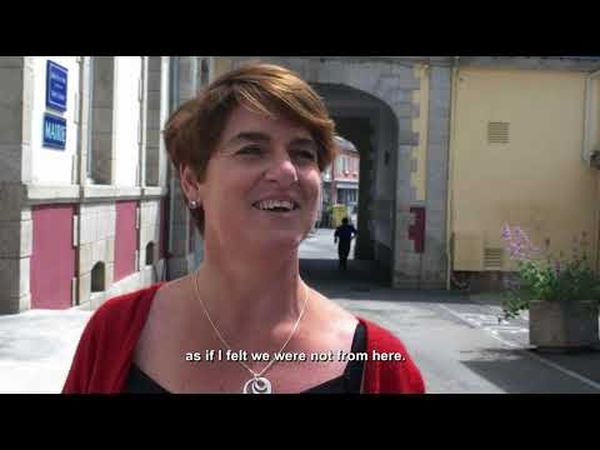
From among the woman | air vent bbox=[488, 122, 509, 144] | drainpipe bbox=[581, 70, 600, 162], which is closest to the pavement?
air vent bbox=[488, 122, 509, 144]

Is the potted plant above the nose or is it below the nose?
below

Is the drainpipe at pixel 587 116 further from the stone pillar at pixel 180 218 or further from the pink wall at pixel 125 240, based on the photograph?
the pink wall at pixel 125 240

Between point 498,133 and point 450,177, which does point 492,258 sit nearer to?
point 450,177

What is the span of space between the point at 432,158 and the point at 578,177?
9.54ft

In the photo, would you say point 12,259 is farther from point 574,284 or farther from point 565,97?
point 565,97

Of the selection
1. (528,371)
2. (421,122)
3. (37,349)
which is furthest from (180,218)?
(37,349)

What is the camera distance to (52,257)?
8.61 m

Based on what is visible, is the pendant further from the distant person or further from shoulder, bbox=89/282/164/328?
the distant person

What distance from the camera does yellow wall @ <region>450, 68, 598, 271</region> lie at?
57.1ft

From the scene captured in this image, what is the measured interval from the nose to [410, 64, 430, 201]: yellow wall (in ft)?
51.8

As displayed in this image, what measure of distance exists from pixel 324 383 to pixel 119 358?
1.50 feet

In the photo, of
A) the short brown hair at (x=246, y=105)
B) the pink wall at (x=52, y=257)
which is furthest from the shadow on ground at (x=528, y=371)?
the short brown hair at (x=246, y=105)
